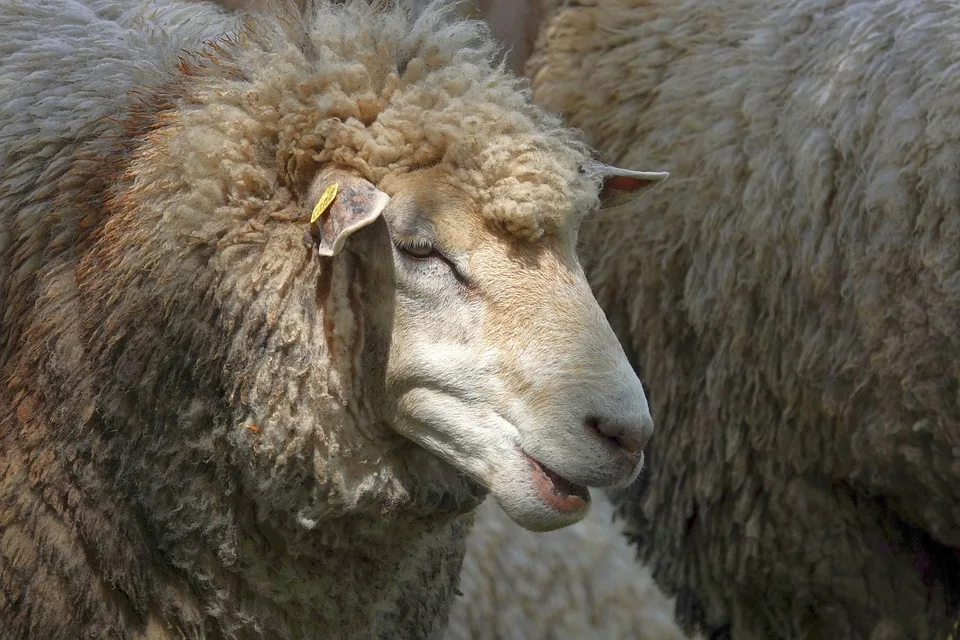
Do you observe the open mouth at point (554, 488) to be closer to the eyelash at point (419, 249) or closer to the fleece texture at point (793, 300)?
the eyelash at point (419, 249)

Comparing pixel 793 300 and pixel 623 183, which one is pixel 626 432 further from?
pixel 793 300

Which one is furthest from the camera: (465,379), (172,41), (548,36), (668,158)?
(548,36)

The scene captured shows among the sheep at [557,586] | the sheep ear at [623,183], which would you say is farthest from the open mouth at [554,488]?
the sheep at [557,586]

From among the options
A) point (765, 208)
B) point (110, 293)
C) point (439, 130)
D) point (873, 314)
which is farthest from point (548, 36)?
point (110, 293)

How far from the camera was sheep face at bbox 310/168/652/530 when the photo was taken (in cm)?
197

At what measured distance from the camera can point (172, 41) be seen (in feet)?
8.96

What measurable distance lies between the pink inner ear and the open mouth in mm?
719

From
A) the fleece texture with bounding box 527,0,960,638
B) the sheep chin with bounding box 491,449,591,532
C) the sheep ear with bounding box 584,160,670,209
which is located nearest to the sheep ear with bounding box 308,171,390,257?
the sheep chin with bounding box 491,449,591,532

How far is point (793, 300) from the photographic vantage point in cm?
331

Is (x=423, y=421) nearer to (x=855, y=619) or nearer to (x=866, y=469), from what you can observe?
(x=866, y=469)

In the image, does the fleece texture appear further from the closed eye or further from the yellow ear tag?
the yellow ear tag

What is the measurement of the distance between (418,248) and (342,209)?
159 millimetres

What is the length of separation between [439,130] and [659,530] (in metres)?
2.01

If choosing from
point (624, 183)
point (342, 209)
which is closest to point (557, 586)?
point (624, 183)
